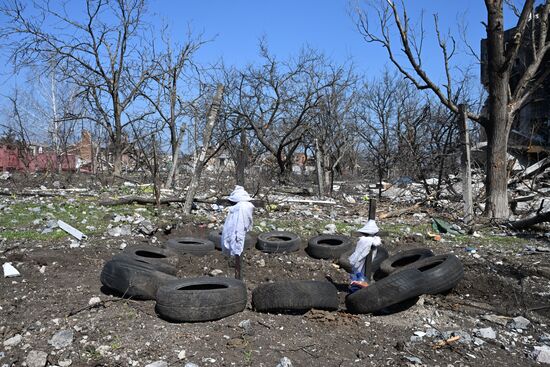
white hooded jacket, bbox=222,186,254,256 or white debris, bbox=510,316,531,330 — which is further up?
white hooded jacket, bbox=222,186,254,256

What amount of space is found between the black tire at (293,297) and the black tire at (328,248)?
2.45 metres

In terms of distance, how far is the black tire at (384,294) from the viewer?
4.80 m

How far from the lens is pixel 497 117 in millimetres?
11641

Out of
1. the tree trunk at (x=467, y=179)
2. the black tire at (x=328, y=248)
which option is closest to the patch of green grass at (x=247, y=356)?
the black tire at (x=328, y=248)

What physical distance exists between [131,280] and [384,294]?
8.62ft

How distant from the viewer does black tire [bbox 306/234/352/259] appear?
7363 millimetres

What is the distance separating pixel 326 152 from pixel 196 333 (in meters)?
19.6

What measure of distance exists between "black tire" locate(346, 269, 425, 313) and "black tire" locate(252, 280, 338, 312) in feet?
0.81

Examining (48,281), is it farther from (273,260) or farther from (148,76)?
(148,76)

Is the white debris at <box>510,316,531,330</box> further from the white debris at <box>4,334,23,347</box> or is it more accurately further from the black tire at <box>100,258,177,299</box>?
the white debris at <box>4,334,23,347</box>

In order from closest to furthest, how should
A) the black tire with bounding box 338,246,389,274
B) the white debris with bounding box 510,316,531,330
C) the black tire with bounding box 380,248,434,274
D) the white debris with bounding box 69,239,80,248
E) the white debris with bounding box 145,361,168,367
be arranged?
the white debris with bounding box 145,361,168,367
the white debris with bounding box 510,316,531,330
the black tire with bounding box 380,248,434,274
the black tire with bounding box 338,246,389,274
the white debris with bounding box 69,239,80,248

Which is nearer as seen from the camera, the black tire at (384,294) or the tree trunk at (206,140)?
the black tire at (384,294)

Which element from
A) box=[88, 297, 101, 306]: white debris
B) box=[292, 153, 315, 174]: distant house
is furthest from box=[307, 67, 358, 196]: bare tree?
box=[88, 297, 101, 306]: white debris

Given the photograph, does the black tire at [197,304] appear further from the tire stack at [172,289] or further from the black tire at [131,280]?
the black tire at [131,280]
